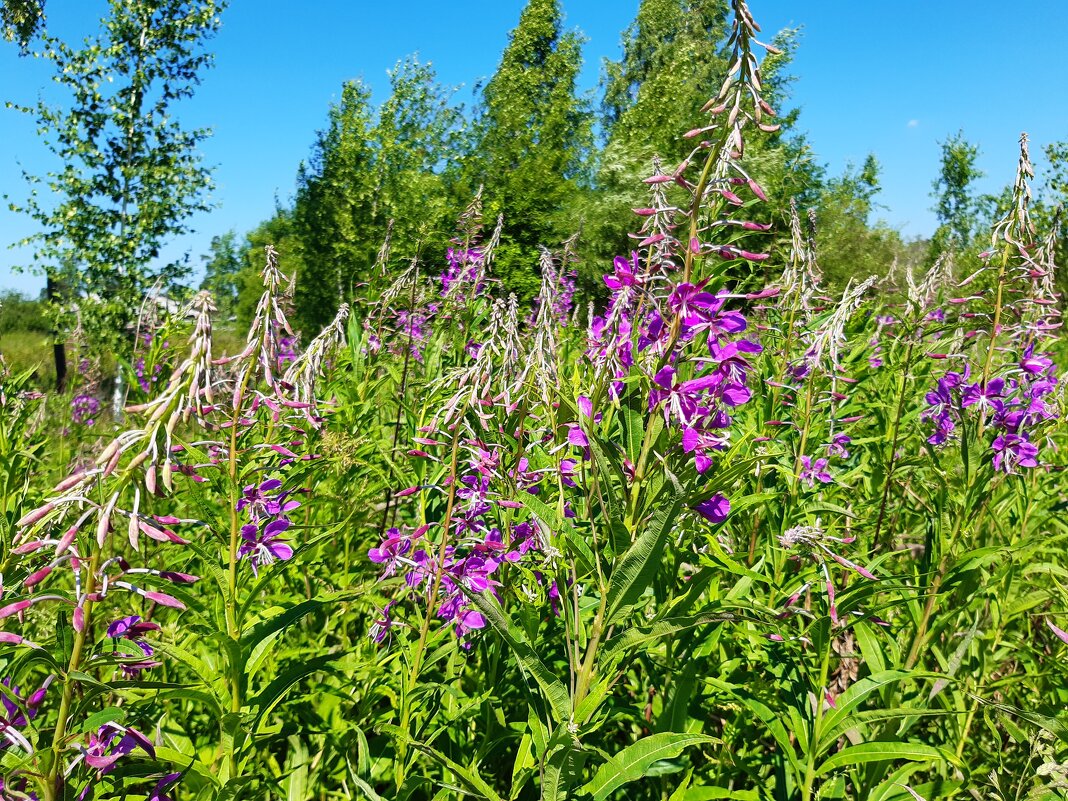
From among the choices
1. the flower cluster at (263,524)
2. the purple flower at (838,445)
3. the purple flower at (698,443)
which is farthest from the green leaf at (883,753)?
the purple flower at (838,445)

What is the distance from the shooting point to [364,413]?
130 inches

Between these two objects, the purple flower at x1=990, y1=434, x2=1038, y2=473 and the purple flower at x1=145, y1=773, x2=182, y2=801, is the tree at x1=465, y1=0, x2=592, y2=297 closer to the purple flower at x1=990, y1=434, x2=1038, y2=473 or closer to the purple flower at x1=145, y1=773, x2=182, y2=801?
the purple flower at x1=990, y1=434, x2=1038, y2=473

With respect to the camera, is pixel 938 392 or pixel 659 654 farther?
pixel 938 392

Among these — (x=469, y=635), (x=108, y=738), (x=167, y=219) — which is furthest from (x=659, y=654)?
(x=167, y=219)

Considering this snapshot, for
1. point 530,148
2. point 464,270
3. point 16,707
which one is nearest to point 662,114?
point 530,148

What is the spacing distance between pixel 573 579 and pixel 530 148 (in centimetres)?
2780

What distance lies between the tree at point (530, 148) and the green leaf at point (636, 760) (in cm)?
1706

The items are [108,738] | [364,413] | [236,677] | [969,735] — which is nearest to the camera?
[108,738]

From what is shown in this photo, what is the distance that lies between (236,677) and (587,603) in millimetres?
892

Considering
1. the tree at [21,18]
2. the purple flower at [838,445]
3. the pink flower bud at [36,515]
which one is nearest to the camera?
the pink flower bud at [36,515]

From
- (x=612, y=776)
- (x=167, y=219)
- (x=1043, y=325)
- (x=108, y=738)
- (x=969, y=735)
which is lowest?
(x=969, y=735)

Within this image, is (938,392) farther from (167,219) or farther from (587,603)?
(167,219)

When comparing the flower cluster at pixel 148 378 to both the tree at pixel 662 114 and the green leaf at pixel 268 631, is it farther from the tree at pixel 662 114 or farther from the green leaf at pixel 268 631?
the tree at pixel 662 114

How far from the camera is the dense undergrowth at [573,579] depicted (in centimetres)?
127
